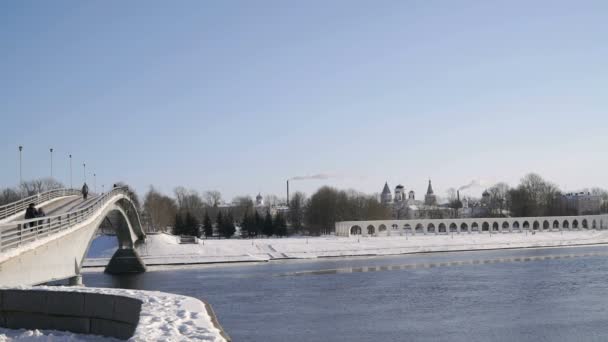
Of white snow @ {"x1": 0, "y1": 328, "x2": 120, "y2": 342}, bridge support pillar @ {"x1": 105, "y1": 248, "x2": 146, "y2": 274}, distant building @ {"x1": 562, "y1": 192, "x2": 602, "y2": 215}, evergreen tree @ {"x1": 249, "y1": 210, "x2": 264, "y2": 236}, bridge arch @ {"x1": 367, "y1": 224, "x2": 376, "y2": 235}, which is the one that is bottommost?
bridge support pillar @ {"x1": 105, "y1": 248, "x2": 146, "y2": 274}

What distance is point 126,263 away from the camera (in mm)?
56750

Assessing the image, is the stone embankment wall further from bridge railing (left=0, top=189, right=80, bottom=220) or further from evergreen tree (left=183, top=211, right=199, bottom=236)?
evergreen tree (left=183, top=211, right=199, bottom=236)

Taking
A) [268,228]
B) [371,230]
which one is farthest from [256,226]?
[371,230]

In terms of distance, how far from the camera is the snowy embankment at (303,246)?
2527 inches

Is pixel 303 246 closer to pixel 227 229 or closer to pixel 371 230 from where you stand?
pixel 371 230

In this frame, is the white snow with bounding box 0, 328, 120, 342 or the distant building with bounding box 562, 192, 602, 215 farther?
the distant building with bounding box 562, 192, 602, 215

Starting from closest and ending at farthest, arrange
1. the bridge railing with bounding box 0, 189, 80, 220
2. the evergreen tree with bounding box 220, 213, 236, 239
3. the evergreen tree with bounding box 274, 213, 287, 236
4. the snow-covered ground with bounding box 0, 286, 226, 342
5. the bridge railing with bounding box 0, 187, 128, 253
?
the snow-covered ground with bounding box 0, 286, 226, 342 → the bridge railing with bounding box 0, 187, 128, 253 → the bridge railing with bounding box 0, 189, 80, 220 → the evergreen tree with bounding box 274, 213, 287, 236 → the evergreen tree with bounding box 220, 213, 236, 239

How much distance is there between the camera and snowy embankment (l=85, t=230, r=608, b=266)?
64188 millimetres

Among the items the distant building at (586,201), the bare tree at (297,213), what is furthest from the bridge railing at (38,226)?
the distant building at (586,201)

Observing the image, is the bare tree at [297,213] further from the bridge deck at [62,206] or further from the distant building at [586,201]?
the distant building at [586,201]

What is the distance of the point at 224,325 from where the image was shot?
24.5m

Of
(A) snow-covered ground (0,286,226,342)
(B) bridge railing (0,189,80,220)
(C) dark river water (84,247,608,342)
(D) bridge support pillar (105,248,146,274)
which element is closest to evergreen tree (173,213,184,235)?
(D) bridge support pillar (105,248,146,274)

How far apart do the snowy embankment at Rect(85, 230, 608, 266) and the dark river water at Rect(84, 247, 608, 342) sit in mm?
10626

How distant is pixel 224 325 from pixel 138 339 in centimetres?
1443
